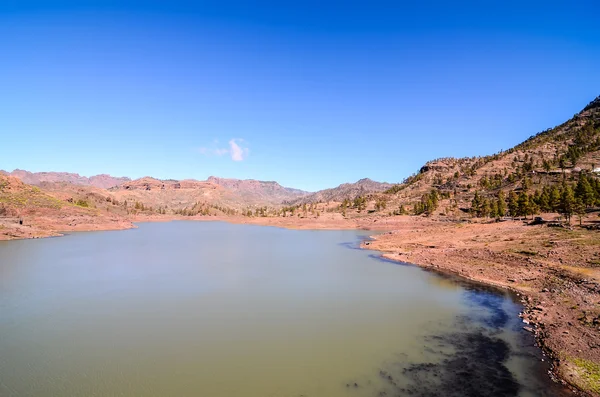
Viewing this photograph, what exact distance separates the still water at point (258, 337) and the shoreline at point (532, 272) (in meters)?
1.35

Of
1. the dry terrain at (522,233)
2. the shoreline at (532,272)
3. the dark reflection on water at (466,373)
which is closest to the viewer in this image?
the dark reflection on water at (466,373)

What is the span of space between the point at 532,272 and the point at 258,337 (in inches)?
1274

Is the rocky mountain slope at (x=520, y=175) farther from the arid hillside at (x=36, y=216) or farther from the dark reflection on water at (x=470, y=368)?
the arid hillside at (x=36, y=216)

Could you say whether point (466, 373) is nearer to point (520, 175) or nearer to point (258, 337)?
point (258, 337)

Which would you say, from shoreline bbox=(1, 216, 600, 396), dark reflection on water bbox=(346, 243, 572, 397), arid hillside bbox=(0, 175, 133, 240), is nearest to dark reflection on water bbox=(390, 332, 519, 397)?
dark reflection on water bbox=(346, 243, 572, 397)

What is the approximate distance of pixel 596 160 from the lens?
5236 inches

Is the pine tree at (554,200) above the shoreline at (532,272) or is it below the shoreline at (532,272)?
above

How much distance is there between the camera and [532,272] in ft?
117

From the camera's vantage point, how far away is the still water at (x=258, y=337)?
15.3 m

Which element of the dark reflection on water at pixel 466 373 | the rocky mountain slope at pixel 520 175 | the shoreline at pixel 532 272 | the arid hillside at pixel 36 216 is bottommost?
the dark reflection on water at pixel 466 373

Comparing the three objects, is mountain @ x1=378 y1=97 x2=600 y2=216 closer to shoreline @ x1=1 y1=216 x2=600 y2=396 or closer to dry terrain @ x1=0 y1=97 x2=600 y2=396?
dry terrain @ x1=0 y1=97 x2=600 y2=396

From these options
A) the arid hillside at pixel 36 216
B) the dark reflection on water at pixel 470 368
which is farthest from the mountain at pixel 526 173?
the arid hillside at pixel 36 216

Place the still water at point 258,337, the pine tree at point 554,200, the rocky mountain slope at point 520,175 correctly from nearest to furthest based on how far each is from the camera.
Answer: the still water at point 258,337
the pine tree at point 554,200
the rocky mountain slope at point 520,175

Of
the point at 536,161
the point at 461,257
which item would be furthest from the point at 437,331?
the point at 536,161
